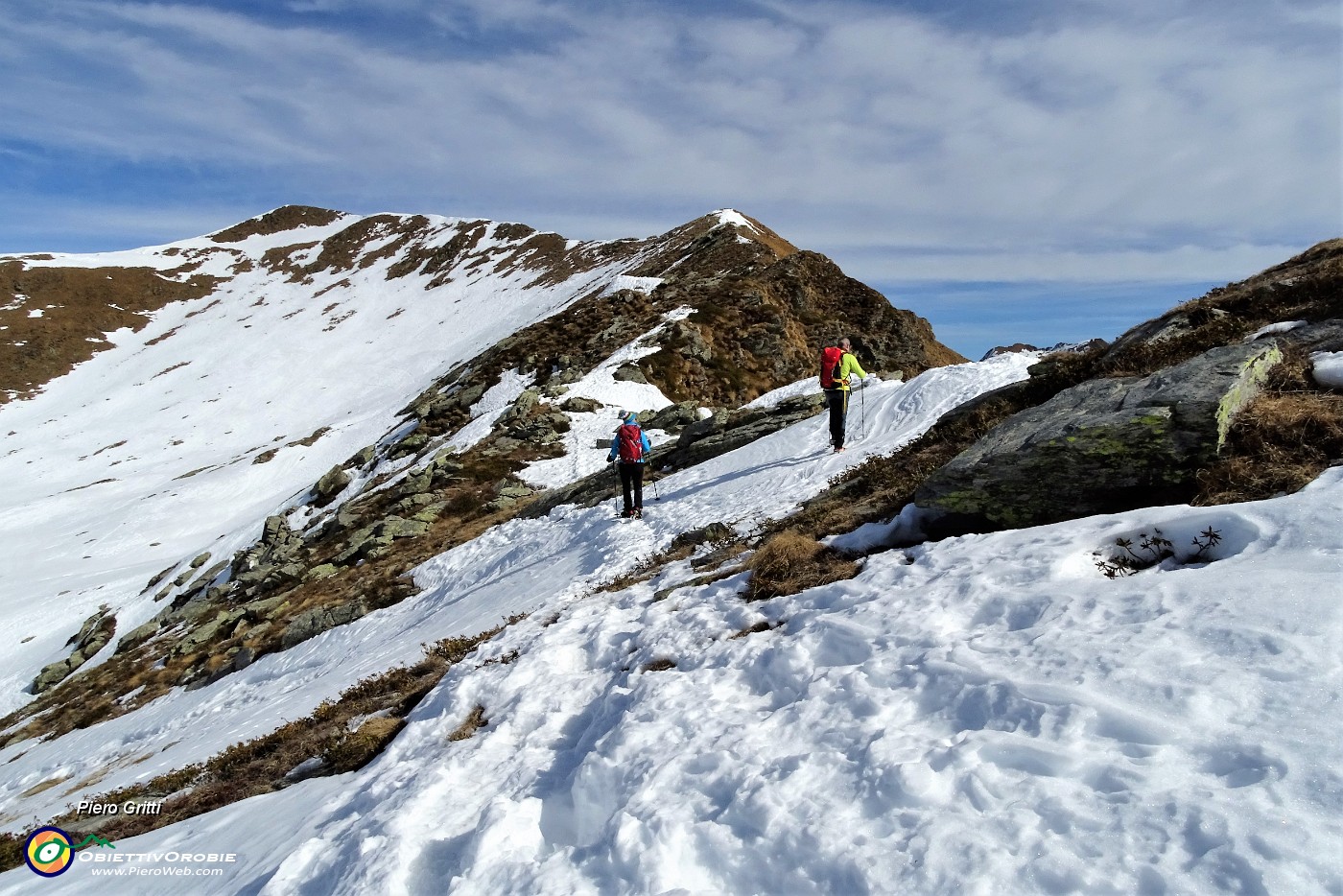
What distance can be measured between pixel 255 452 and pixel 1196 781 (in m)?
60.6

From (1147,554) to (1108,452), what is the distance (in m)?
1.66

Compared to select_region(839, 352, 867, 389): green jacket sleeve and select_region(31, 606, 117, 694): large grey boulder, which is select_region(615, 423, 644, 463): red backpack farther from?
select_region(31, 606, 117, 694): large grey boulder

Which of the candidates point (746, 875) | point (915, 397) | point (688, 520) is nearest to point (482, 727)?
point (746, 875)

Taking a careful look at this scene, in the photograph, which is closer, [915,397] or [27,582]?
[915,397]

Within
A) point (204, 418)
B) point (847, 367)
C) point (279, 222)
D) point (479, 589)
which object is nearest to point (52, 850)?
point (479, 589)

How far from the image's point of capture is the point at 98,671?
84.5 ft

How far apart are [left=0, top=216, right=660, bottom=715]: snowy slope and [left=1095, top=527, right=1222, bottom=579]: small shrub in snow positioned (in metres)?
38.6

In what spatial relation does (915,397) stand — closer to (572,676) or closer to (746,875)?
(572,676)

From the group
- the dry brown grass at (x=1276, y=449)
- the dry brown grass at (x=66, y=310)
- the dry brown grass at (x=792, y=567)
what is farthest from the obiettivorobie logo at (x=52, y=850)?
the dry brown grass at (x=66, y=310)

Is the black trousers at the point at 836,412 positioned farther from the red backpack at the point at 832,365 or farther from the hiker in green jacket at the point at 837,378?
the red backpack at the point at 832,365

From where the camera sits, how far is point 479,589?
1731cm

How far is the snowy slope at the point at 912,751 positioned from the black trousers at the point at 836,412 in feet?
29.3

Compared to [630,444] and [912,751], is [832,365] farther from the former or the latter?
[912,751]

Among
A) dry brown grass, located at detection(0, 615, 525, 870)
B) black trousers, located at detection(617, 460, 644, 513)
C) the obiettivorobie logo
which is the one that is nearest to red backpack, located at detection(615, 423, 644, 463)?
black trousers, located at detection(617, 460, 644, 513)
